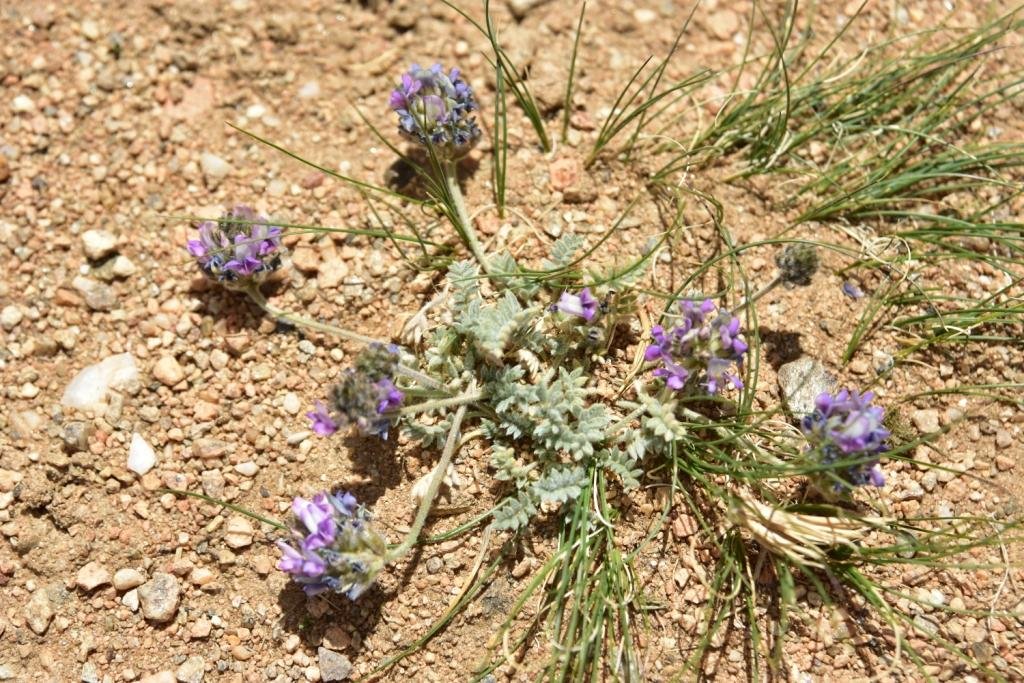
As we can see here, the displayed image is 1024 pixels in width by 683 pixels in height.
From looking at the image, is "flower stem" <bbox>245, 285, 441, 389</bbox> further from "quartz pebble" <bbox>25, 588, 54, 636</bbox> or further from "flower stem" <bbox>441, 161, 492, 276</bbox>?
"quartz pebble" <bbox>25, 588, 54, 636</bbox>

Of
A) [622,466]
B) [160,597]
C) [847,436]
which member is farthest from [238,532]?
[847,436]

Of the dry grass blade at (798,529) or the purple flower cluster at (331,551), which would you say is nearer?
the purple flower cluster at (331,551)

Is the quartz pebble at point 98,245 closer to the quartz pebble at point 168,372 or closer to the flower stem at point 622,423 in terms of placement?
the quartz pebble at point 168,372

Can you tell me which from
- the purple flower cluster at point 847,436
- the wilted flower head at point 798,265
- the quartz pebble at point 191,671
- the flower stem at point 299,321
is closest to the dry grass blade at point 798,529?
the purple flower cluster at point 847,436

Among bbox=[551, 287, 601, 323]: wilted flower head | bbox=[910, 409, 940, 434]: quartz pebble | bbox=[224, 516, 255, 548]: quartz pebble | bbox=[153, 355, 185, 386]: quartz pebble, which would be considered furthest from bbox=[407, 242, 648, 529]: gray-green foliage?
bbox=[910, 409, 940, 434]: quartz pebble

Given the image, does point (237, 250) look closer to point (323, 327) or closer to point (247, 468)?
point (323, 327)

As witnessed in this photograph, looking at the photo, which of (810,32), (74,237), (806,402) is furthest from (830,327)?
(74,237)
